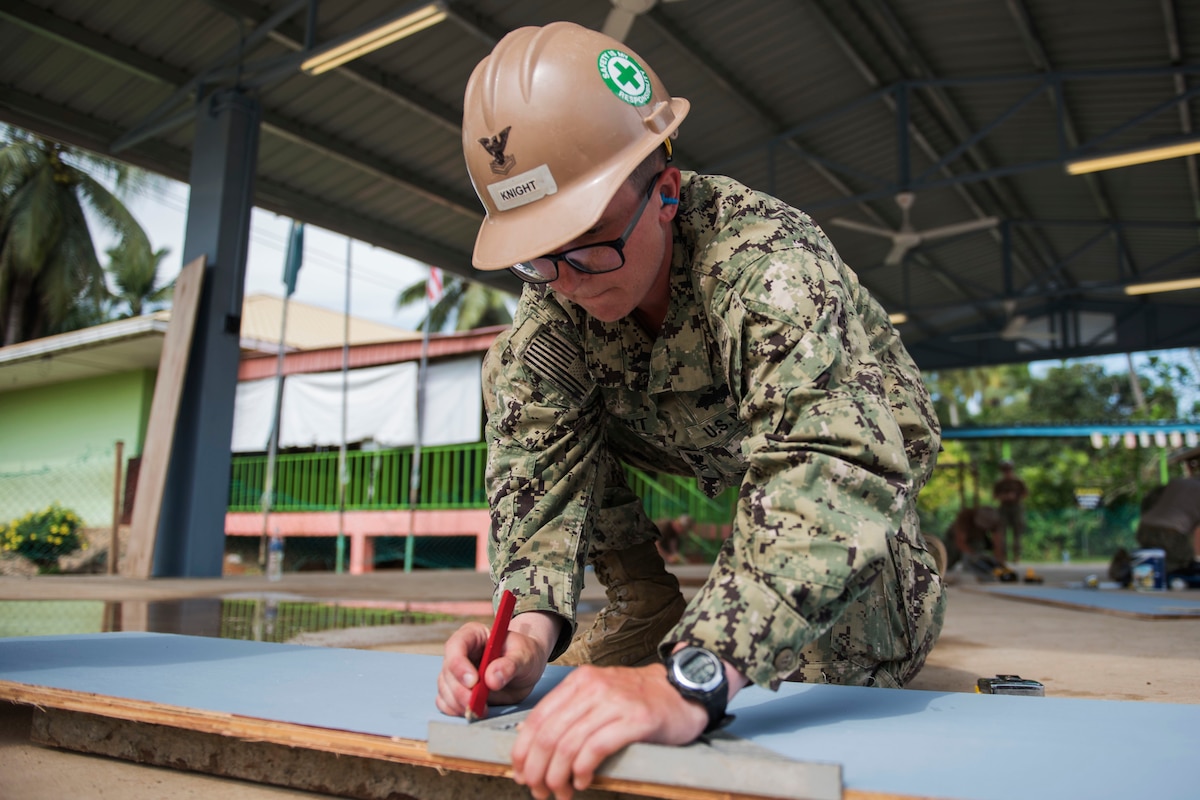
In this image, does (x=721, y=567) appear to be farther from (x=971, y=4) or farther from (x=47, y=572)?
(x=47, y=572)

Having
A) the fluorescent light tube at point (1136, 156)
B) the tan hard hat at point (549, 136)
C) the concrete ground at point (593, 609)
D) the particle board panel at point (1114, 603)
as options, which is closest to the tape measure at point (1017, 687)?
the concrete ground at point (593, 609)

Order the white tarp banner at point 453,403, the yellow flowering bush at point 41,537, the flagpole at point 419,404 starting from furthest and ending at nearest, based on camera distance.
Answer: the white tarp banner at point 453,403, the flagpole at point 419,404, the yellow flowering bush at point 41,537

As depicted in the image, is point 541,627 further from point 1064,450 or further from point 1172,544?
point 1064,450

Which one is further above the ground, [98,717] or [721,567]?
[721,567]

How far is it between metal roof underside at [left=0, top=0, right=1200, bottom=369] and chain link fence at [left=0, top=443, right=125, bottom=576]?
3.36m

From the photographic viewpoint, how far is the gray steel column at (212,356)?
6922 millimetres

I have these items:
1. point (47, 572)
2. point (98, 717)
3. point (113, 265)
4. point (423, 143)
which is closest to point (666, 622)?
point (98, 717)

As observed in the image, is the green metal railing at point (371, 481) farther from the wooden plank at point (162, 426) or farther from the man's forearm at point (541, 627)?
the man's forearm at point (541, 627)

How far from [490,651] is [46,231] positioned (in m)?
22.3

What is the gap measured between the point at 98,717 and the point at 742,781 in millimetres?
1085

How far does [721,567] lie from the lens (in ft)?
3.68

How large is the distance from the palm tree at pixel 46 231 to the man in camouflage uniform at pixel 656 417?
848 inches

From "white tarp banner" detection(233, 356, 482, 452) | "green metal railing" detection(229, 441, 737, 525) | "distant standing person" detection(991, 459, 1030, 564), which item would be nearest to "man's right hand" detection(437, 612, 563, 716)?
"green metal railing" detection(229, 441, 737, 525)

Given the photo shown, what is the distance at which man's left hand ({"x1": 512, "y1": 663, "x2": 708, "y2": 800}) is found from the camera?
0.90m
